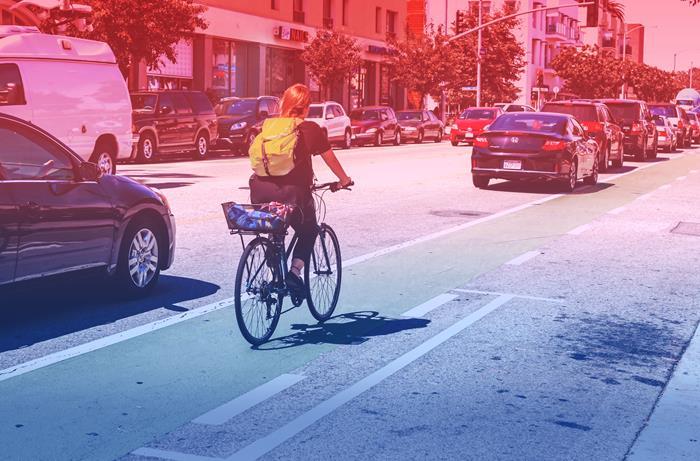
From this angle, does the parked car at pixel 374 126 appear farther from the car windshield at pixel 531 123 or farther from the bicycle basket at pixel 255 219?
the bicycle basket at pixel 255 219

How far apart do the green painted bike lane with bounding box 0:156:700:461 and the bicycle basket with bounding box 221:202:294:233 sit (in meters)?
0.79

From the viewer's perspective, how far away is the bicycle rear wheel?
679 centimetres

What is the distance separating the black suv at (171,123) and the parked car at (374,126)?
518 inches

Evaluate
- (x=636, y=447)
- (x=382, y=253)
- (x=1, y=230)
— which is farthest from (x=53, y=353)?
(x=382, y=253)

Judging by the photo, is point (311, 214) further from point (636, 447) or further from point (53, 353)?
point (636, 447)

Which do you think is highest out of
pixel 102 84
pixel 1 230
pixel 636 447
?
pixel 102 84

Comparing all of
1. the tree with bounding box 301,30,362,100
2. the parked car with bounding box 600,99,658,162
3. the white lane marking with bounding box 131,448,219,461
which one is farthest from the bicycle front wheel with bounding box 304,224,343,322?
the tree with bounding box 301,30,362,100

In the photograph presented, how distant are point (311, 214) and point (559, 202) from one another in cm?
1207

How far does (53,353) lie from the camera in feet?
22.0

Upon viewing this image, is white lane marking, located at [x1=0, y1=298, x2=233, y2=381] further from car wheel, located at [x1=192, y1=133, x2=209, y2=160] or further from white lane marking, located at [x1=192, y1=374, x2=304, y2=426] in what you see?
car wheel, located at [x1=192, y1=133, x2=209, y2=160]

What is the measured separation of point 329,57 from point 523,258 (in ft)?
132

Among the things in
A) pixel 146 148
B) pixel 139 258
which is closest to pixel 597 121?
pixel 146 148

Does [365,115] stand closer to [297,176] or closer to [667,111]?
[667,111]

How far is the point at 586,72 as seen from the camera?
94188 mm
